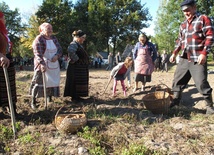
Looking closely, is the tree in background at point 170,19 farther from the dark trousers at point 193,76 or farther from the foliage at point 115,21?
the dark trousers at point 193,76

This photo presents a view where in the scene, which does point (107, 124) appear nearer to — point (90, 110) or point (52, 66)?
point (90, 110)

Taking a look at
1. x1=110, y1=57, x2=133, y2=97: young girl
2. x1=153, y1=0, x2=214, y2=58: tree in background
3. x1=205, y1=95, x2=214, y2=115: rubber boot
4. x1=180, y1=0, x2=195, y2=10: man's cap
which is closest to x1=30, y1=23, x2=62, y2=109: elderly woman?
x1=110, y1=57, x2=133, y2=97: young girl

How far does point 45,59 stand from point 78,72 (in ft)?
2.80

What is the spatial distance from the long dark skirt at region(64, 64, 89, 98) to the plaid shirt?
220 cm

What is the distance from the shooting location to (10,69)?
423 cm

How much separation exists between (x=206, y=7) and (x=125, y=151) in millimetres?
32926

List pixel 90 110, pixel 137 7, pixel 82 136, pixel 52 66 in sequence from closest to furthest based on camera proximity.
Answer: pixel 82 136 → pixel 90 110 → pixel 52 66 → pixel 137 7

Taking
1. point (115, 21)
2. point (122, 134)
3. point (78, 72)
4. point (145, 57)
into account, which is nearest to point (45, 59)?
point (78, 72)

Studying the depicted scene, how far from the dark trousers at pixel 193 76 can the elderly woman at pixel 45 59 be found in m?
2.37

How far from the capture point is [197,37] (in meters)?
4.33

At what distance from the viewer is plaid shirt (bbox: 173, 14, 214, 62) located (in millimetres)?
4148

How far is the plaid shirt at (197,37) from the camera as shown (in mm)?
4148

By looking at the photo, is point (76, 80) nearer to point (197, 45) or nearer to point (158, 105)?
point (158, 105)

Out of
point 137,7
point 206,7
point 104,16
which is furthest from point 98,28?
point 206,7
